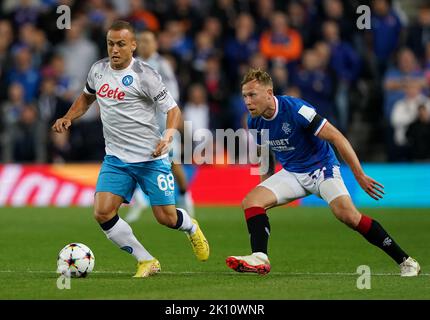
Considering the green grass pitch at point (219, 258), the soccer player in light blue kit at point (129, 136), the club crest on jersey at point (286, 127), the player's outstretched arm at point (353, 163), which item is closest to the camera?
the green grass pitch at point (219, 258)

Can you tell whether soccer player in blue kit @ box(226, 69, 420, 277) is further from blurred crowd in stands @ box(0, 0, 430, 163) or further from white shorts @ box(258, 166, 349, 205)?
blurred crowd in stands @ box(0, 0, 430, 163)

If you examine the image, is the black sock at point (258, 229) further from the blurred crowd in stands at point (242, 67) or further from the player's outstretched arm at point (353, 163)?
the blurred crowd in stands at point (242, 67)

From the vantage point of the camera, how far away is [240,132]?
2028cm

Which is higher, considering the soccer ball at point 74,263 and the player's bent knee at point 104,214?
the player's bent knee at point 104,214

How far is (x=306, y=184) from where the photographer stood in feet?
33.7

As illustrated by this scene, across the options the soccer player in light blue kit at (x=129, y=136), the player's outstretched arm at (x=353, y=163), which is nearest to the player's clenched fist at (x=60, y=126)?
the soccer player in light blue kit at (x=129, y=136)

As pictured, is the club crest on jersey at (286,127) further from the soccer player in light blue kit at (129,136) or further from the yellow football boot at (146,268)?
the yellow football boot at (146,268)

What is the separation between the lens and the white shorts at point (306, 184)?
33.1 feet

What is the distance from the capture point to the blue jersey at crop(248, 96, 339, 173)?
10.0 meters

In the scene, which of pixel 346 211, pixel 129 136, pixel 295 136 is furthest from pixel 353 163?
pixel 129 136

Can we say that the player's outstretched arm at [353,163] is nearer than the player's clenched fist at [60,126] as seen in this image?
Yes

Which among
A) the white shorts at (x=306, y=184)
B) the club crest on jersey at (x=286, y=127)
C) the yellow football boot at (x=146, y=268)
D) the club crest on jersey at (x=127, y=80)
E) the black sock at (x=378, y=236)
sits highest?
the club crest on jersey at (x=127, y=80)

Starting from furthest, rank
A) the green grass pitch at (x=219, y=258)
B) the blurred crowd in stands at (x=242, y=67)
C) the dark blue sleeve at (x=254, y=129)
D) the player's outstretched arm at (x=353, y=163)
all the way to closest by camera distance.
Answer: the blurred crowd in stands at (x=242, y=67), the dark blue sleeve at (x=254, y=129), the player's outstretched arm at (x=353, y=163), the green grass pitch at (x=219, y=258)
